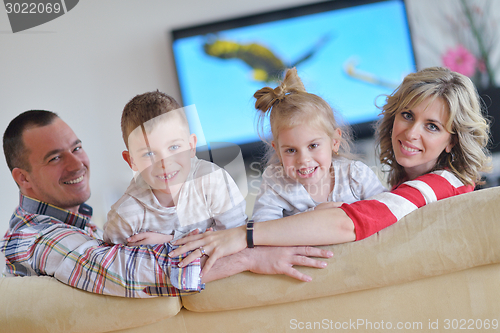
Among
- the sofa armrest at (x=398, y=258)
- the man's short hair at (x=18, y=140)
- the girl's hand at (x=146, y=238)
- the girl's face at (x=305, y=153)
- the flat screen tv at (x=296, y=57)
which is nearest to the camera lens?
the sofa armrest at (x=398, y=258)

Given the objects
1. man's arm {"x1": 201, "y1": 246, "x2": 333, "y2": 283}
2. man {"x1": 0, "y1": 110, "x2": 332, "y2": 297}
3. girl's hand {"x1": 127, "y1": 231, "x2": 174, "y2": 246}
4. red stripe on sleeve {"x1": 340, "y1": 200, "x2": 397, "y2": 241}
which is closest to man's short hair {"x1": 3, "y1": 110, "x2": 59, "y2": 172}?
man {"x1": 0, "y1": 110, "x2": 332, "y2": 297}

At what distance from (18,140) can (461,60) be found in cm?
358

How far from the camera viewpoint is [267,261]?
964 mm

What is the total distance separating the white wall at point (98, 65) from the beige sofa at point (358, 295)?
286cm

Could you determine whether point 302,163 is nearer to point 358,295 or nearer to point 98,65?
point 358,295

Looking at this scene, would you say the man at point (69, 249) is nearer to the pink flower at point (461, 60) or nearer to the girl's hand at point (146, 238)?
the girl's hand at point (146, 238)

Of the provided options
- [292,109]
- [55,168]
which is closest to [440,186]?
[292,109]

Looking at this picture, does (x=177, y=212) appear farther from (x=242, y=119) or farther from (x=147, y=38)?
(x=147, y=38)

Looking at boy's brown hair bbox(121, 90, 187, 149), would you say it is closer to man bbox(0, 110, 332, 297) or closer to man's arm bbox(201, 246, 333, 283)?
man bbox(0, 110, 332, 297)

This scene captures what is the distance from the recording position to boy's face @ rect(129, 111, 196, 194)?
130 cm

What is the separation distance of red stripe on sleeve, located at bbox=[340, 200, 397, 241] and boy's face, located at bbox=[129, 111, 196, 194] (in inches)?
23.8

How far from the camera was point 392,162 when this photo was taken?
155cm

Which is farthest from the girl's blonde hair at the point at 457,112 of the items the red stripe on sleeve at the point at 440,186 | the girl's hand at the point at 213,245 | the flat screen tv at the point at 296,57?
the flat screen tv at the point at 296,57

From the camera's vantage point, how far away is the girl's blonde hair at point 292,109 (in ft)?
4.59
